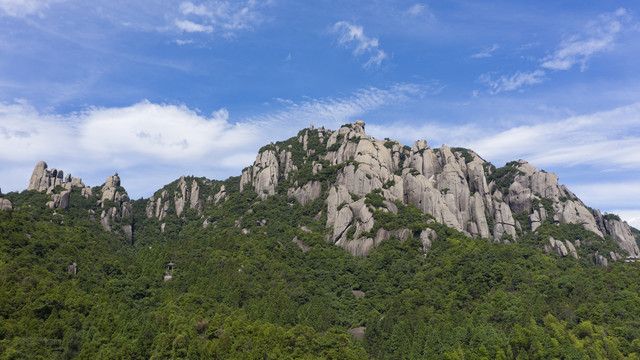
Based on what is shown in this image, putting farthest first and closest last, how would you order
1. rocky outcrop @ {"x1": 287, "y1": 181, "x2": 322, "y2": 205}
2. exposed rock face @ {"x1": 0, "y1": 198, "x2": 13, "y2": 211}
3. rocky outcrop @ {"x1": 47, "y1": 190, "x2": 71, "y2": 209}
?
rocky outcrop @ {"x1": 287, "y1": 181, "x2": 322, "y2": 205} → rocky outcrop @ {"x1": 47, "y1": 190, "x2": 71, "y2": 209} → exposed rock face @ {"x1": 0, "y1": 198, "x2": 13, "y2": 211}

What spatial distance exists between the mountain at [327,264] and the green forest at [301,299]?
36 cm

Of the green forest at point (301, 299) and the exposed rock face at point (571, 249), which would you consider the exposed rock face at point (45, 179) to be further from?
the exposed rock face at point (571, 249)

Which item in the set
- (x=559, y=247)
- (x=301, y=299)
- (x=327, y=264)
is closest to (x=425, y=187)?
(x=559, y=247)

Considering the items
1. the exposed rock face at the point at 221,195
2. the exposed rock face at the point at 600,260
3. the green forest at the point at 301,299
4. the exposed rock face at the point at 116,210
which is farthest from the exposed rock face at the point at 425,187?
the exposed rock face at the point at 116,210

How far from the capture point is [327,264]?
121000 mm

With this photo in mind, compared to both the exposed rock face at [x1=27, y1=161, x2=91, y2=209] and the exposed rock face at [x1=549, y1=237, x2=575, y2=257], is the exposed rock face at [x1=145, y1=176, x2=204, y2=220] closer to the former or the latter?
the exposed rock face at [x1=27, y1=161, x2=91, y2=209]

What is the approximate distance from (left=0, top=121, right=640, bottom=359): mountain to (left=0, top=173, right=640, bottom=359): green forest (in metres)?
0.36

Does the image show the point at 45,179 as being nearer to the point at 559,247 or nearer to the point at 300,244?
the point at 300,244

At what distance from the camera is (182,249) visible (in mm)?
A: 115375

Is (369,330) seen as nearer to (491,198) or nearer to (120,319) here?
(120,319)

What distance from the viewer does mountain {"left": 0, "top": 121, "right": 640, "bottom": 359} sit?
7112 centimetres

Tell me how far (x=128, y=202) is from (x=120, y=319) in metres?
115

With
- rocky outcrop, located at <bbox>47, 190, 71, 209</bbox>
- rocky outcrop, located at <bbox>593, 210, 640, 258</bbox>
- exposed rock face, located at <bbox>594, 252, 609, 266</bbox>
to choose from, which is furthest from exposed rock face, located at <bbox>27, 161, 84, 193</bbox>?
rocky outcrop, located at <bbox>593, 210, 640, 258</bbox>

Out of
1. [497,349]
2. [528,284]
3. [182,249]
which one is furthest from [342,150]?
[497,349]
